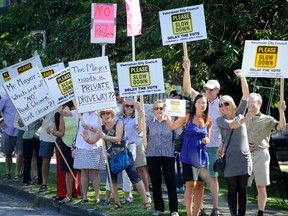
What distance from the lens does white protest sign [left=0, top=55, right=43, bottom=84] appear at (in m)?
15.2

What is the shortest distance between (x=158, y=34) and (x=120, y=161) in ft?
9.91

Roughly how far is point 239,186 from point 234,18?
451 cm

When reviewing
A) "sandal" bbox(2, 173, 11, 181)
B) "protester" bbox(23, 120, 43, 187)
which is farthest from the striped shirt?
"sandal" bbox(2, 173, 11, 181)

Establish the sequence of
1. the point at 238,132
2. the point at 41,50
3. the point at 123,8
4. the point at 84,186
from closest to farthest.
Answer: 1. the point at 238,132
2. the point at 84,186
3. the point at 123,8
4. the point at 41,50

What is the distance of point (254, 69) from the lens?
437 inches

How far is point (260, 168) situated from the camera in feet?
36.1

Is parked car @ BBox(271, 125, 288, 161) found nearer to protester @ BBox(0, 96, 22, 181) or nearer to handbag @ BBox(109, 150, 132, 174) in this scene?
protester @ BBox(0, 96, 22, 181)

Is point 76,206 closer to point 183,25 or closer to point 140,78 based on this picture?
point 140,78

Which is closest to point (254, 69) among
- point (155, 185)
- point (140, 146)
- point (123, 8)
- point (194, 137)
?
point (194, 137)

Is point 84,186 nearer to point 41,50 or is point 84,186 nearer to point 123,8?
point 123,8

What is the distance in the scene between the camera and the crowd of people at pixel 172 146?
1062 centimetres

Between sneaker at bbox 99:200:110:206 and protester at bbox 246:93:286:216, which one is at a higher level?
protester at bbox 246:93:286:216

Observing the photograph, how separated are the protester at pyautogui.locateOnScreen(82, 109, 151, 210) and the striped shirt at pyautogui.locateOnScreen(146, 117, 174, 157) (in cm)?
70

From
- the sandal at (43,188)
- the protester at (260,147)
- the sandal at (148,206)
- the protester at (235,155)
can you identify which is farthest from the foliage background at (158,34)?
the protester at (235,155)
